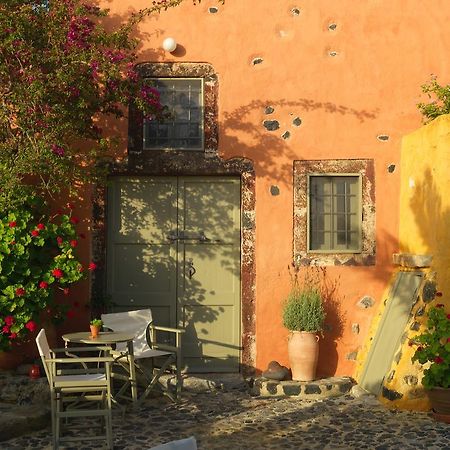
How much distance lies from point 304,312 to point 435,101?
2.50 metres

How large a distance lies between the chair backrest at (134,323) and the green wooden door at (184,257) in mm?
515

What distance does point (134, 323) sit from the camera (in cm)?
630

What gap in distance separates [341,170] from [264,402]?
2.43 meters

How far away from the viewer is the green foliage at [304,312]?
20.9 feet

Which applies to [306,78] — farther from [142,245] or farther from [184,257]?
[142,245]

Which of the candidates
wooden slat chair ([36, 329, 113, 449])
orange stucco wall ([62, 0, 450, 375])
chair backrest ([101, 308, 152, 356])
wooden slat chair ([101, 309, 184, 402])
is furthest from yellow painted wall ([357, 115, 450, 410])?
wooden slat chair ([36, 329, 113, 449])

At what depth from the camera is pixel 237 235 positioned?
6.90m

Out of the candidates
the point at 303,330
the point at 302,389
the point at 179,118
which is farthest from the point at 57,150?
the point at 302,389

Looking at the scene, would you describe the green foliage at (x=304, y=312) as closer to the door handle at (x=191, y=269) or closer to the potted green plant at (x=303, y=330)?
the potted green plant at (x=303, y=330)

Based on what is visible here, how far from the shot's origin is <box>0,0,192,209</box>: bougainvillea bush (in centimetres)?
571

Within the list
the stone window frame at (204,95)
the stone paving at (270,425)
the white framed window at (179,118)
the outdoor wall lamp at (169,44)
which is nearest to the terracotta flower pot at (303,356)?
the stone paving at (270,425)

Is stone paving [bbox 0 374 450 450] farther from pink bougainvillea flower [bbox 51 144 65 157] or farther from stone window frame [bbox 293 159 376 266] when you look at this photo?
pink bougainvillea flower [bbox 51 144 65 157]

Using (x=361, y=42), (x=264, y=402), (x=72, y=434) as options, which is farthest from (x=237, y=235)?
(x=72, y=434)

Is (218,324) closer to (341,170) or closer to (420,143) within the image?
(341,170)
